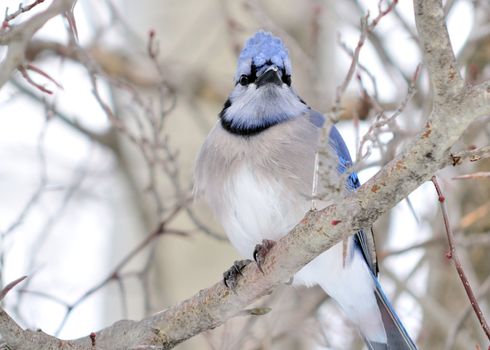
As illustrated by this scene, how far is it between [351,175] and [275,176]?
0.42m

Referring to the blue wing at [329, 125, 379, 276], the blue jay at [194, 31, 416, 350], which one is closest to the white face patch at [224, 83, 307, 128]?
the blue jay at [194, 31, 416, 350]

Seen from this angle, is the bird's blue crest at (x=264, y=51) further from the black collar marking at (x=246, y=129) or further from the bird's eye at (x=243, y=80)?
the black collar marking at (x=246, y=129)

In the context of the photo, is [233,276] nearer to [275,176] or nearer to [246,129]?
[275,176]

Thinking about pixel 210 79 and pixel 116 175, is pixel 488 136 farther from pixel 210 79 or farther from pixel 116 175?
pixel 116 175

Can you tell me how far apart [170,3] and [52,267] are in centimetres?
214

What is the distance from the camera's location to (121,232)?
5.29 meters

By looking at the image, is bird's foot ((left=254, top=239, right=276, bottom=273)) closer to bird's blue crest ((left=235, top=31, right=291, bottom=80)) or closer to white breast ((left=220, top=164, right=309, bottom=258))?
white breast ((left=220, top=164, right=309, bottom=258))

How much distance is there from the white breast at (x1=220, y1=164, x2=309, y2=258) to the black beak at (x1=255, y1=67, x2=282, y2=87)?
40 cm

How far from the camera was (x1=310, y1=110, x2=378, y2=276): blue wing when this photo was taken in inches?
131

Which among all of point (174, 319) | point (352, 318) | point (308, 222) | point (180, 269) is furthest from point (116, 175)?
point (308, 222)

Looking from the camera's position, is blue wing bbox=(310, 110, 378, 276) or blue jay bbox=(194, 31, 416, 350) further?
blue wing bbox=(310, 110, 378, 276)

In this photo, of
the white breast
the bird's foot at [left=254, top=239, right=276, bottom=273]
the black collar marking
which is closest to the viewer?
the bird's foot at [left=254, top=239, right=276, bottom=273]

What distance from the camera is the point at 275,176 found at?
3.09m

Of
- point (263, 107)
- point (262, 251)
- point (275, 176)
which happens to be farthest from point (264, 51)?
point (262, 251)
